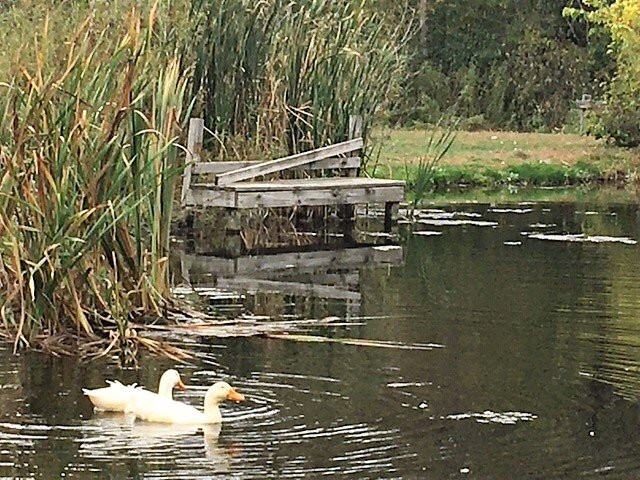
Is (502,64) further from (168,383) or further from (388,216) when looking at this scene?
(168,383)

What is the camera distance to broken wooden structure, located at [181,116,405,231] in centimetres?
1772

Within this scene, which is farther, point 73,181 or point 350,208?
point 350,208

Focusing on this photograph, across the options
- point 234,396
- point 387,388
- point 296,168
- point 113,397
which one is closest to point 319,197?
point 296,168

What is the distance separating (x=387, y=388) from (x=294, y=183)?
9459mm

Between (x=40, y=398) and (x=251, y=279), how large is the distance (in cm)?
624

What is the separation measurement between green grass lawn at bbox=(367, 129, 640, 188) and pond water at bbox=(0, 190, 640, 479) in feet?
42.5

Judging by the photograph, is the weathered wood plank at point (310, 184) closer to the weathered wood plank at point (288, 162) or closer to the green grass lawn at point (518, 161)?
the weathered wood plank at point (288, 162)

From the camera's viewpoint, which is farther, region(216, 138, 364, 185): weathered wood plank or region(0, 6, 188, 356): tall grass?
region(216, 138, 364, 185): weathered wood plank

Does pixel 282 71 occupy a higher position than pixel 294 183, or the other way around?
pixel 282 71

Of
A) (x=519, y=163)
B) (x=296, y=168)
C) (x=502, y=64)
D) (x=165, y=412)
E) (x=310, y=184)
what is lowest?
(x=165, y=412)

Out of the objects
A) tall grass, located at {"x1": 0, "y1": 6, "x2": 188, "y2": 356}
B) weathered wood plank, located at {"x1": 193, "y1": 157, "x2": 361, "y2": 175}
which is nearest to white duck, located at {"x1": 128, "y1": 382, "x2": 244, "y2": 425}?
tall grass, located at {"x1": 0, "y1": 6, "x2": 188, "y2": 356}

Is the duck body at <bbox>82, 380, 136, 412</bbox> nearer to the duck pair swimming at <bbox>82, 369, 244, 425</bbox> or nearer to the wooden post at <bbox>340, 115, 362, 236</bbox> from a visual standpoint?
the duck pair swimming at <bbox>82, 369, 244, 425</bbox>

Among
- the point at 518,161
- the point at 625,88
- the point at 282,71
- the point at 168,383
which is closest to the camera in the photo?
the point at 168,383

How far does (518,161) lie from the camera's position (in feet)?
100.0
